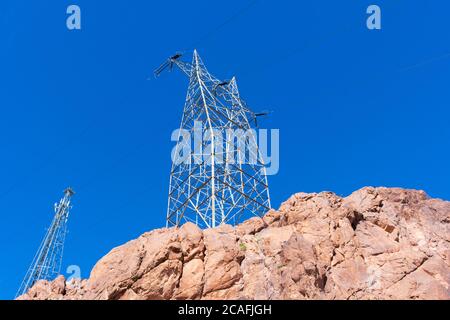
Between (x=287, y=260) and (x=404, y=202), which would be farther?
(x=404, y=202)

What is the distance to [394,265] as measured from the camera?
66.9ft

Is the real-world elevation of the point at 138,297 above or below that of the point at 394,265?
below

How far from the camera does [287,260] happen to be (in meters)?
20.3

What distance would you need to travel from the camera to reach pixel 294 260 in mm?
20125

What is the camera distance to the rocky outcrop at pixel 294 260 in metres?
19.5

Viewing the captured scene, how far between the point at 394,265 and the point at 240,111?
25.1 meters

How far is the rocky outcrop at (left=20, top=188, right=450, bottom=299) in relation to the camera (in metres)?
19.5

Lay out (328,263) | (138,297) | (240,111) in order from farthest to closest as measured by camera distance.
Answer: (240,111)
(328,263)
(138,297)

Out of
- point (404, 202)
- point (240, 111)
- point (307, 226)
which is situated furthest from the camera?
point (240, 111)
